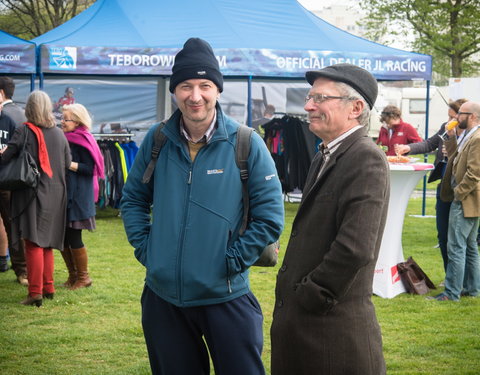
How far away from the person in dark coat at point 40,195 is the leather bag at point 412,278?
3539mm

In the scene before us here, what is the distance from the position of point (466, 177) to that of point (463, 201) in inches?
10.7

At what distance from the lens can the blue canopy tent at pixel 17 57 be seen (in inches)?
467

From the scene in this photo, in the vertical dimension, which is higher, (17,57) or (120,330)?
(17,57)

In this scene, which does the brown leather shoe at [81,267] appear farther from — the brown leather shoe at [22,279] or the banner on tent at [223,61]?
the banner on tent at [223,61]

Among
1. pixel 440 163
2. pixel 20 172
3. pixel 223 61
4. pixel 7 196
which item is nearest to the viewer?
pixel 20 172

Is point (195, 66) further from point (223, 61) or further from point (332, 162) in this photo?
point (223, 61)

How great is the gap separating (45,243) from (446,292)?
13.2 feet

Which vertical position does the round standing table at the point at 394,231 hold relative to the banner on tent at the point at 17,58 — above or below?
below

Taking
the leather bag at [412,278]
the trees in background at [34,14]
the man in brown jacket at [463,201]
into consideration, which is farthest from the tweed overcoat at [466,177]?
the trees in background at [34,14]

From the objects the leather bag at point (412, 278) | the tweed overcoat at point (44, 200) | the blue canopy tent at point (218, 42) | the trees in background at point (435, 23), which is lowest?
the leather bag at point (412, 278)

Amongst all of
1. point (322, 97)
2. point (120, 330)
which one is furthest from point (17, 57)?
point (322, 97)

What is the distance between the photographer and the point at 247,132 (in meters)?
3.52

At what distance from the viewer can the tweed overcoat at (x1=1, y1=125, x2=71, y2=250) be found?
7.18 m

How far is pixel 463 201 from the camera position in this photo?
295 inches
